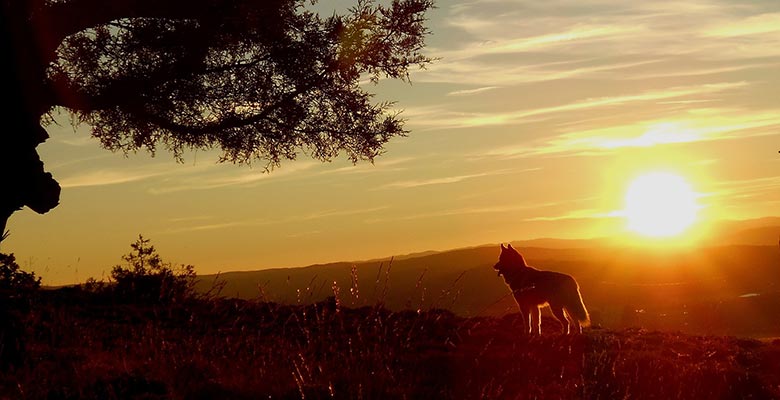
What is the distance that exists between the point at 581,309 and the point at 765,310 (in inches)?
1587

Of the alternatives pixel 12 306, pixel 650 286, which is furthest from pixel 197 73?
pixel 650 286

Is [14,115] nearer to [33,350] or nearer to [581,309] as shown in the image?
[33,350]

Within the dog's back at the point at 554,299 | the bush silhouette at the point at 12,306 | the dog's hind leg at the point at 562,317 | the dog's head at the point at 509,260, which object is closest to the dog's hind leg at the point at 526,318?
the dog's back at the point at 554,299

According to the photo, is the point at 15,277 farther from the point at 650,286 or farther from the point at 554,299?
the point at 650,286

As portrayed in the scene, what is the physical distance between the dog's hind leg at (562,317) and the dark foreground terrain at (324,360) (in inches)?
17.8

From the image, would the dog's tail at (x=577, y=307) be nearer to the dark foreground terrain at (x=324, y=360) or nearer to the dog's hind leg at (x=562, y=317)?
the dog's hind leg at (x=562, y=317)

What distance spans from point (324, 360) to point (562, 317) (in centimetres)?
761

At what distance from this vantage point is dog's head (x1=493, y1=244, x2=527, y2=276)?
59.4 feet

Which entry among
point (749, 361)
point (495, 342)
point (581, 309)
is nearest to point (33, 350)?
point (495, 342)

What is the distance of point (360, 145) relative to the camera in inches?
605

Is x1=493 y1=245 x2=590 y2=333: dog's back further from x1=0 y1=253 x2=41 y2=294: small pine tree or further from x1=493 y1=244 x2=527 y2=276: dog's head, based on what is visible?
x1=0 y1=253 x2=41 y2=294: small pine tree

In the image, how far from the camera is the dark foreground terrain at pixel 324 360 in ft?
31.7

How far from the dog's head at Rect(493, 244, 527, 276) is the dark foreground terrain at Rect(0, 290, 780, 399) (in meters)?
1.15

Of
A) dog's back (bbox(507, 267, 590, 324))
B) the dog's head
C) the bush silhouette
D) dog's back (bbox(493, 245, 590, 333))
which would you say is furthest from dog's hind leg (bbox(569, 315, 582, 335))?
the bush silhouette
